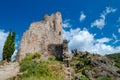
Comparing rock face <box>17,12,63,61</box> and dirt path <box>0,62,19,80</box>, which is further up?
rock face <box>17,12,63,61</box>

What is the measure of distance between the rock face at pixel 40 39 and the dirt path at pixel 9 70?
5.84ft

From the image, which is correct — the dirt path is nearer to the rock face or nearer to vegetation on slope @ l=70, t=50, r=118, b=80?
the rock face

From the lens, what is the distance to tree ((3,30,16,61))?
41625mm

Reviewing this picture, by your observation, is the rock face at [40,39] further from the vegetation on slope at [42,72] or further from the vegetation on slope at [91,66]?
the vegetation on slope at [91,66]

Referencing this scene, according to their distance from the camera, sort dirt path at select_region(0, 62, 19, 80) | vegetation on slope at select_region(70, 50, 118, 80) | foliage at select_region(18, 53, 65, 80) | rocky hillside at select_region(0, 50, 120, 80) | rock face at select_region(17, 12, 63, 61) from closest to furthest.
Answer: foliage at select_region(18, 53, 65, 80)
rocky hillside at select_region(0, 50, 120, 80)
dirt path at select_region(0, 62, 19, 80)
rock face at select_region(17, 12, 63, 61)
vegetation on slope at select_region(70, 50, 118, 80)

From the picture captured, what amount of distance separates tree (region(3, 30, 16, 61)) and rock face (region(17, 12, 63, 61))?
11.4ft

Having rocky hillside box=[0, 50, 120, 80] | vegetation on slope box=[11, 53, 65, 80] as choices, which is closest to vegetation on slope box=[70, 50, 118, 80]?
rocky hillside box=[0, 50, 120, 80]

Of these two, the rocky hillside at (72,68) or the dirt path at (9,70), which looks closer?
the rocky hillside at (72,68)

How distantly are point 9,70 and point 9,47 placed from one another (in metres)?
7.40

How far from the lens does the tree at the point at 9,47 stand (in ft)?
137

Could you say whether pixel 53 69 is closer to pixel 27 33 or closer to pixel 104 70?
pixel 27 33

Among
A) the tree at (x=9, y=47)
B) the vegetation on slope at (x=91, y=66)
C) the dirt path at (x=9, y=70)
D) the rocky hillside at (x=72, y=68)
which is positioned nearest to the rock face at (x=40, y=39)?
the rocky hillside at (x=72, y=68)

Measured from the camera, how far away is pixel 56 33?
4059cm

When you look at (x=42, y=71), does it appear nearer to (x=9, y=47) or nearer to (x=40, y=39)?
(x=40, y=39)
